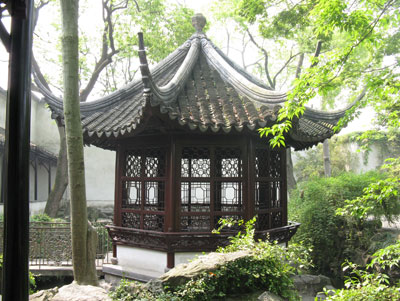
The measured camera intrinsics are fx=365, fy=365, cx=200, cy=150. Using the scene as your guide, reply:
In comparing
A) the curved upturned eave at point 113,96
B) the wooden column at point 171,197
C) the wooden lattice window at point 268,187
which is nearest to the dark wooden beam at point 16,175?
the wooden column at point 171,197

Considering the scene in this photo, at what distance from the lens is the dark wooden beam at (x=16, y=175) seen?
72.2 inches

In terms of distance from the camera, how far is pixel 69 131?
4090mm

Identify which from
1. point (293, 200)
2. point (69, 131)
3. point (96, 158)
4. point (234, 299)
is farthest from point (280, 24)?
point (96, 158)

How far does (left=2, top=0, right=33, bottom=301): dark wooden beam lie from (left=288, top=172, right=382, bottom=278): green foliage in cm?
719

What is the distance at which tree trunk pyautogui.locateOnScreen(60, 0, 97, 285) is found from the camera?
4.10m

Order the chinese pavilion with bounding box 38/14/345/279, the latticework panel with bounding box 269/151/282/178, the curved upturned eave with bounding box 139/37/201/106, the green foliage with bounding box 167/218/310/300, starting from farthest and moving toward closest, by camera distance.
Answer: the latticework panel with bounding box 269/151/282/178 → the chinese pavilion with bounding box 38/14/345/279 → the curved upturned eave with bounding box 139/37/201/106 → the green foliage with bounding box 167/218/310/300

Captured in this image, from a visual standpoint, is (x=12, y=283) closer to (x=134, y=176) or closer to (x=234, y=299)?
(x=234, y=299)

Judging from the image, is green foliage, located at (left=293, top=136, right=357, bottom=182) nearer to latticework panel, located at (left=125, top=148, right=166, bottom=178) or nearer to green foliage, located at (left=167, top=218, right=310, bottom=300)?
latticework panel, located at (left=125, top=148, right=166, bottom=178)

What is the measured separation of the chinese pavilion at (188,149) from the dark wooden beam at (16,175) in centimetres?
233

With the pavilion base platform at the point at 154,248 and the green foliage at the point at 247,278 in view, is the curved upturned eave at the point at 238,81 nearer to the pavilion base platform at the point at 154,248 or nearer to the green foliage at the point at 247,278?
the pavilion base platform at the point at 154,248

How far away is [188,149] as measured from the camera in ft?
17.5

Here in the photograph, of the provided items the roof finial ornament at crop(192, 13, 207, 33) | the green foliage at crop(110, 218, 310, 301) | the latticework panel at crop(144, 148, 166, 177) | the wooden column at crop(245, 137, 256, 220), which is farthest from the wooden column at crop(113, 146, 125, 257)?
the roof finial ornament at crop(192, 13, 207, 33)

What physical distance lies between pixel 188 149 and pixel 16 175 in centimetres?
356

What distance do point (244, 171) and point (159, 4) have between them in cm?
939
